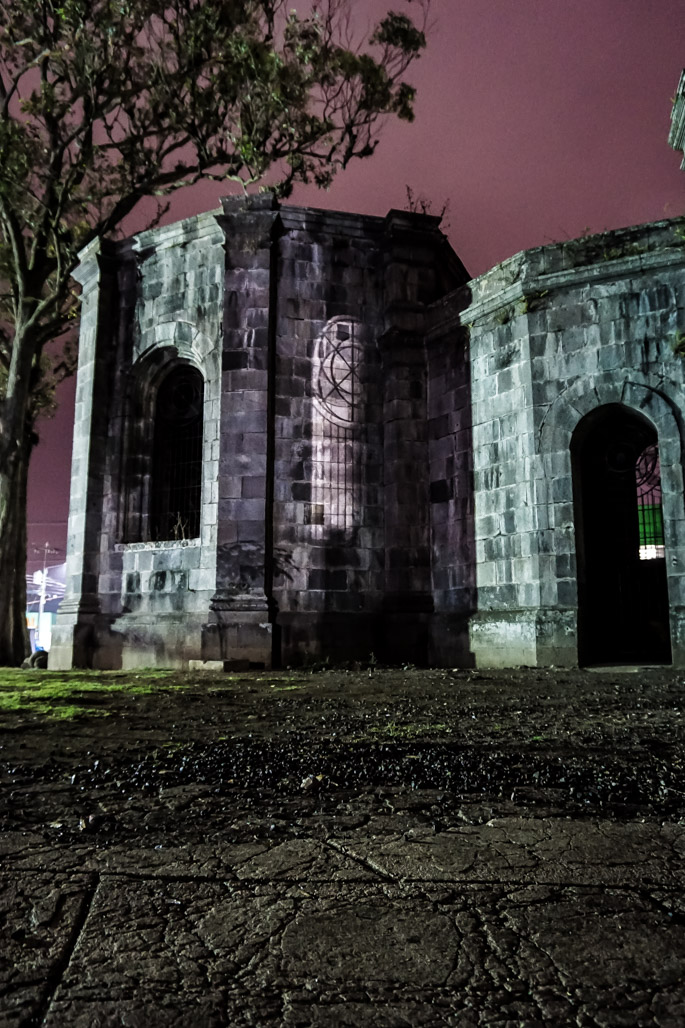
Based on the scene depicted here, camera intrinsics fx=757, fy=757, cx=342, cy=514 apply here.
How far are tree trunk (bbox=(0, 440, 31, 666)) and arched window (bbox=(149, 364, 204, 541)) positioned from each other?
279cm

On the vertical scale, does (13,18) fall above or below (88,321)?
above

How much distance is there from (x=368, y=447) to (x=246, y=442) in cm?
222

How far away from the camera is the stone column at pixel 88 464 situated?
13.9 m

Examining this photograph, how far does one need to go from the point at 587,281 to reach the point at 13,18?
39.0 ft

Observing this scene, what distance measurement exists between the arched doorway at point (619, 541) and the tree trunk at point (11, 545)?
1045 centimetres

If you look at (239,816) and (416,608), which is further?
(416,608)

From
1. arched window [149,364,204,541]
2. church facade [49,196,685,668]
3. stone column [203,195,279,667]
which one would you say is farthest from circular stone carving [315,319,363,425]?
arched window [149,364,204,541]

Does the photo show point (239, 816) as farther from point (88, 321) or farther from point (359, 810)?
point (88, 321)

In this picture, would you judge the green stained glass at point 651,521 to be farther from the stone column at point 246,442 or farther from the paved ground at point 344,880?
the paved ground at point 344,880

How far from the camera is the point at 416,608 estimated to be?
12891 millimetres

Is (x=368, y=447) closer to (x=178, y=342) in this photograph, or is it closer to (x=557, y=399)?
(x=557, y=399)

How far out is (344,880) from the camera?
2443mm

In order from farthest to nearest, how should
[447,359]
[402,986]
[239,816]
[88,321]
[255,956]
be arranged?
[88,321], [447,359], [239,816], [255,956], [402,986]

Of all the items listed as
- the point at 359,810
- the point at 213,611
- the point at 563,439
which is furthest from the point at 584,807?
the point at 213,611
